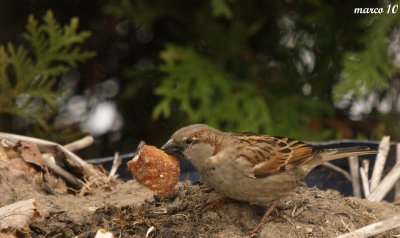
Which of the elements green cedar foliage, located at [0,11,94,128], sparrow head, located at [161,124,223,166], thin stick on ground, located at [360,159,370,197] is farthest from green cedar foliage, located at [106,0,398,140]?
sparrow head, located at [161,124,223,166]

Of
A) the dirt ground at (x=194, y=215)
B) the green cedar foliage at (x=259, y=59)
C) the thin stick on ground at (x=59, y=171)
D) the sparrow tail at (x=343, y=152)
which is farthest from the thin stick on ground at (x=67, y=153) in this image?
the sparrow tail at (x=343, y=152)

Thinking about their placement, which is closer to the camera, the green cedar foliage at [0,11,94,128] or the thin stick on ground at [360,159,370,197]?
the thin stick on ground at [360,159,370,197]

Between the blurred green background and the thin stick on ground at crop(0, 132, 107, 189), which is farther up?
Result: the blurred green background

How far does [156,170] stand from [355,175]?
1408 millimetres

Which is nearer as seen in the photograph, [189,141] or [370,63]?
[189,141]

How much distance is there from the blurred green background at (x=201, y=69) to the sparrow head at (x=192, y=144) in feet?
5.02

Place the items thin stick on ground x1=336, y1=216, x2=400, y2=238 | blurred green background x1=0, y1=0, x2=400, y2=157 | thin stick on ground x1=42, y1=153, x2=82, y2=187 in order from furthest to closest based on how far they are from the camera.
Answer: blurred green background x1=0, y1=0, x2=400, y2=157
thin stick on ground x1=42, y1=153, x2=82, y2=187
thin stick on ground x1=336, y1=216, x2=400, y2=238

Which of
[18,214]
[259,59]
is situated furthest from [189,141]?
[259,59]

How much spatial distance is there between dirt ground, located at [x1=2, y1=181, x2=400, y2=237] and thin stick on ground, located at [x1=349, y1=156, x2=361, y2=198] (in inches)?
17.9

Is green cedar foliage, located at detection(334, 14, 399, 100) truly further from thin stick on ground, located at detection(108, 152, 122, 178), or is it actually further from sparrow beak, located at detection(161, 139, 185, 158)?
sparrow beak, located at detection(161, 139, 185, 158)

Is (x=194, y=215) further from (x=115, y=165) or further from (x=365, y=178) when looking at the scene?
(x=365, y=178)

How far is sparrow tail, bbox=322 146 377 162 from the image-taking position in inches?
163

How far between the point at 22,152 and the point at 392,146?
2130 millimetres

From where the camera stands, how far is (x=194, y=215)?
3600 millimetres
